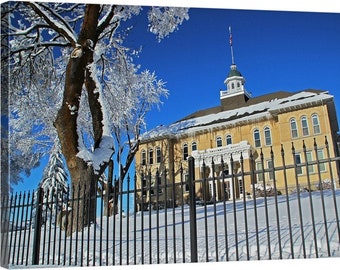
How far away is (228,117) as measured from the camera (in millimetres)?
17062

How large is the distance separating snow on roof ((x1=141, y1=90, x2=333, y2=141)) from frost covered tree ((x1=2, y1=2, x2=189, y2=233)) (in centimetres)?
237

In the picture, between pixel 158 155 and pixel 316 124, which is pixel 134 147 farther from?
pixel 316 124

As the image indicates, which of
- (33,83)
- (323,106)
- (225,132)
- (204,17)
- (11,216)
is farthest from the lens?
(225,132)

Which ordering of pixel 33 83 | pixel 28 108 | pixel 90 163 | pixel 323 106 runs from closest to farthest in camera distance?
pixel 90 163
pixel 33 83
pixel 28 108
pixel 323 106

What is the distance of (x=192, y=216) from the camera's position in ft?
12.4

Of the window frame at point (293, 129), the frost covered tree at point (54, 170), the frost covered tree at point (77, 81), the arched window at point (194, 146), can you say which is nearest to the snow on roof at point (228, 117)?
the window frame at point (293, 129)

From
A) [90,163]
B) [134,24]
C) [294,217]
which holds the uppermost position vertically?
[134,24]

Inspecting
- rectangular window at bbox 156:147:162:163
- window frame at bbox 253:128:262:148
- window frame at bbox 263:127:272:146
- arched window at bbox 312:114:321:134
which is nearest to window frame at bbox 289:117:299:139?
arched window at bbox 312:114:321:134

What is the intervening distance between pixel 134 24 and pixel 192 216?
630cm

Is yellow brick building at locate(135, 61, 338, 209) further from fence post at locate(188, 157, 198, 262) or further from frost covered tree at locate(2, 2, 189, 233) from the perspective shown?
fence post at locate(188, 157, 198, 262)

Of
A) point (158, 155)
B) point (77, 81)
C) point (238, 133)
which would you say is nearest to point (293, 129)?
point (238, 133)

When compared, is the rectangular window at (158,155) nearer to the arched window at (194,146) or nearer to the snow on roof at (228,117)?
the snow on roof at (228,117)

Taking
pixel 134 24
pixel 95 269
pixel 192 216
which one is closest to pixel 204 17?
pixel 134 24

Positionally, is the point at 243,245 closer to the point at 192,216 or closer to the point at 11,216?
the point at 192,216
